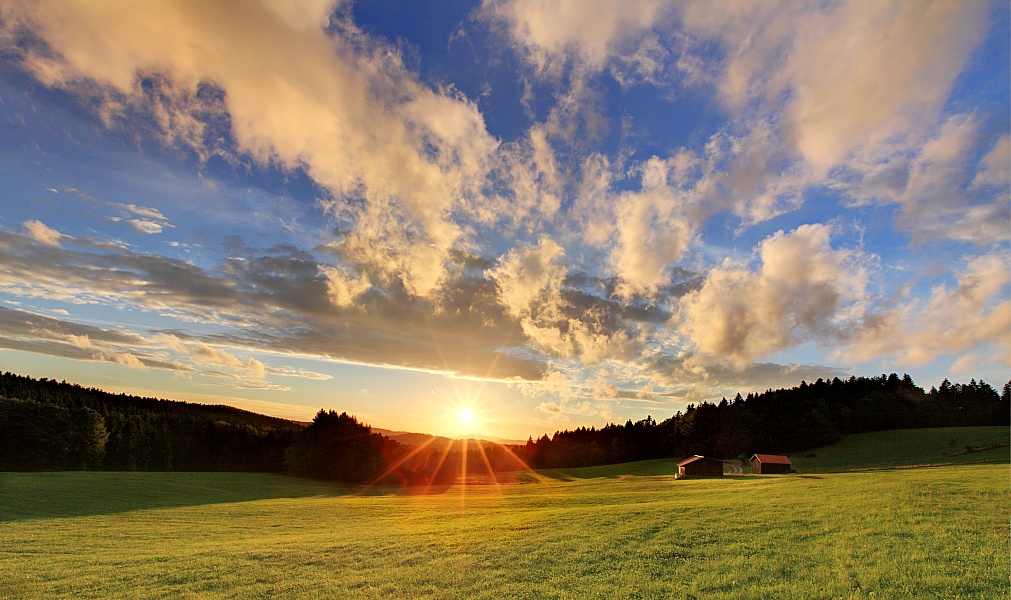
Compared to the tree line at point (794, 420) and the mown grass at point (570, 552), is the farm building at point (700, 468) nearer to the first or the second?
the tree line at point (794, 420)

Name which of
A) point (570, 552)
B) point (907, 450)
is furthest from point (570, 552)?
point (907, 450)

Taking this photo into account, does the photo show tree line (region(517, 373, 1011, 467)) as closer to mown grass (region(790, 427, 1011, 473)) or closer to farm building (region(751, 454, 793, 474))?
mown grass (region(790, 427, 1011, 473))

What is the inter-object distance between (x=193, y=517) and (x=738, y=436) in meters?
120

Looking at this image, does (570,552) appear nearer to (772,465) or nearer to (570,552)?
(570,552)

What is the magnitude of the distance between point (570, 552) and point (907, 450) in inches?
4264

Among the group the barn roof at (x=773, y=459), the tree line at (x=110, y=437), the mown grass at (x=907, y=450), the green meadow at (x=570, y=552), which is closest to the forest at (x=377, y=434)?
the tree line at (x=110, y=437)

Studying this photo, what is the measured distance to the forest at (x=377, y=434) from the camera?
266ft

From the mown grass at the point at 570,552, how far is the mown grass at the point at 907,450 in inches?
2269

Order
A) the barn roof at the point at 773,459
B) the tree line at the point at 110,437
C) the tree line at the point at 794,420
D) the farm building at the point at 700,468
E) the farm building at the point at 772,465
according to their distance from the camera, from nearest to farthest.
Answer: the tree line at the point at 110,437 < the farm building at the point at 700,468 < the farm building at the point at 772,465 < the barn roof at the point at 773,459 < the tree line at the point at 794,420

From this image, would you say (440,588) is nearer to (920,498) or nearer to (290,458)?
(920,498)

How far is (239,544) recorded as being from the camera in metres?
24.3

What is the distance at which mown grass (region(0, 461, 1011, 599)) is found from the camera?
13828 millimetres

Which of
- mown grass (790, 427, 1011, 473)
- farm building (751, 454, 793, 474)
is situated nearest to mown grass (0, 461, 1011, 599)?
mown grass (790, 427, 1011, 473)

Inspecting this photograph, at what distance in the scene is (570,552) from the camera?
18.0 meters
